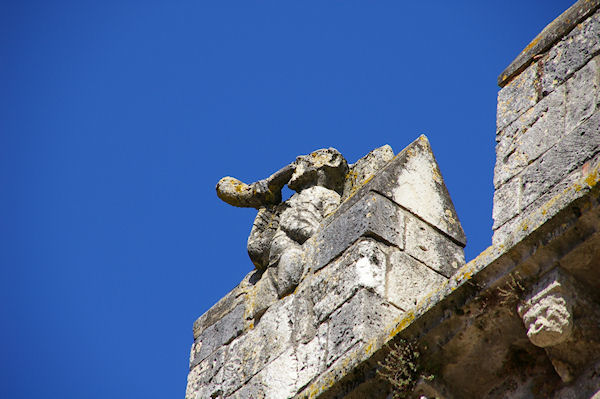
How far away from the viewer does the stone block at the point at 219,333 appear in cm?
594

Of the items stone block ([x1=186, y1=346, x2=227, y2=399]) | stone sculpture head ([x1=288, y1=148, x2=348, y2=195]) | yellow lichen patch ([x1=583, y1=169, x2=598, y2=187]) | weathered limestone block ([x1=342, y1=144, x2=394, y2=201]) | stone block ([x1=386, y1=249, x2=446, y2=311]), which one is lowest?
yellow lichen patch ([x1=583, y1=169, x2=598, y2=187])

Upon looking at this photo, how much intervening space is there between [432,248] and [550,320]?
1.85 metres

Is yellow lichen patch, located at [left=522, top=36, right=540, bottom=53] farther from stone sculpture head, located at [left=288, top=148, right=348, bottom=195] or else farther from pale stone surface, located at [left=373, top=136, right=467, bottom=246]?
stone sculpture head, located at [left=288, top=148, right=348, bottom=195]

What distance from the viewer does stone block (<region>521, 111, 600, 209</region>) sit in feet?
13.5

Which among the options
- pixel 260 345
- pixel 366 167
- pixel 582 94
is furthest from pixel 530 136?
pixel 260 345

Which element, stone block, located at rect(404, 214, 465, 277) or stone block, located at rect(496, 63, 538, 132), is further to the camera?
stone block, located at rect(404, 214, 465, 277)

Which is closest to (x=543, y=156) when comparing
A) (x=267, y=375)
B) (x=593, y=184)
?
(x=593, y=184)

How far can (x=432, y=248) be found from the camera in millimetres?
5359

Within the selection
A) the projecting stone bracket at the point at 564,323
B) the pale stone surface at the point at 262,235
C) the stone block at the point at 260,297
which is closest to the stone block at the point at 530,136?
the projecting stone bracket at the point at 564,323

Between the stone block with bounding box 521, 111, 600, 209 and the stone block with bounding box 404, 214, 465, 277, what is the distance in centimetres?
100

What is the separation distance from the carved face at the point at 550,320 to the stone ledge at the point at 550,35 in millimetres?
1695

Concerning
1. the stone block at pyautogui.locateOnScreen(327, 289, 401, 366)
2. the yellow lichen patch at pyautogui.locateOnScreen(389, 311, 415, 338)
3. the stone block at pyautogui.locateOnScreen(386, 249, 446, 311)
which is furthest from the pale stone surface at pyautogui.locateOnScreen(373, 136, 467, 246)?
the yellow lichen patch at pyautogui.locateOnScreen(389, 311, 415, 338)

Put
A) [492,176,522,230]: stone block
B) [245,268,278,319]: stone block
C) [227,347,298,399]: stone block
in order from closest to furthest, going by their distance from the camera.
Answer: [492,176,522,230]: stone block, [227,347,298,399]: stone block, [245,268,278,319]: stone block

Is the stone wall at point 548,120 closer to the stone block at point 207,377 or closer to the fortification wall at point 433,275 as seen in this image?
the fortification wall at point 433,275
